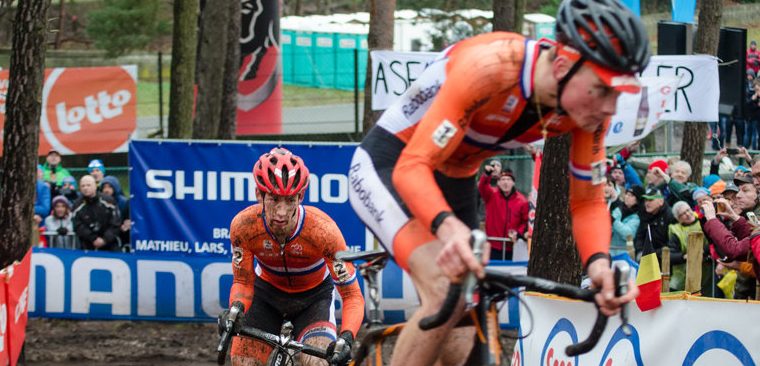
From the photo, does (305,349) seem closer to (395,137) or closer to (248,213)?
(248,213)

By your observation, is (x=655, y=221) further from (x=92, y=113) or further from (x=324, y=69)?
(x=324, y=69)

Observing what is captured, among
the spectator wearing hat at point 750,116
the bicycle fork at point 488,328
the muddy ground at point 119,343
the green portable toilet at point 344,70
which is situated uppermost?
the green portable toilet at point 344,70

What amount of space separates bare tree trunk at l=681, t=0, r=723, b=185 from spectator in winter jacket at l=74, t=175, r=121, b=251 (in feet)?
24.7

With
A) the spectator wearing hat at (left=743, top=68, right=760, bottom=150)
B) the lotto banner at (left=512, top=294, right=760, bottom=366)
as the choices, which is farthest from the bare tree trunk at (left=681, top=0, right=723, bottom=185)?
the lotto banner at (left=512, top=294, right=760, bottom=366)

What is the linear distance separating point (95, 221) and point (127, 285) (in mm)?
1328

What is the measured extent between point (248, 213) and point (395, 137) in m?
2.90

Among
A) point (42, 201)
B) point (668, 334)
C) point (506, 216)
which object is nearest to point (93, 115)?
point (42, 201)

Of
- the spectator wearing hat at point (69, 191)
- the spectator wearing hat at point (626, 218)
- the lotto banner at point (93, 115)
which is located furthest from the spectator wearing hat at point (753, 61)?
the lotto banner at point (93, 115)

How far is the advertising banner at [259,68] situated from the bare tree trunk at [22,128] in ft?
43.4

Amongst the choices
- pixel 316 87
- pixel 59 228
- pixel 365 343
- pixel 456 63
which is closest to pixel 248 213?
pixel 365 343

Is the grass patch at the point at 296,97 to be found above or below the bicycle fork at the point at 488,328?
above

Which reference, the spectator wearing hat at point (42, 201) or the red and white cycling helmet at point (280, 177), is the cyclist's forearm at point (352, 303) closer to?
the red and white cycling helmet at point (280, 177)

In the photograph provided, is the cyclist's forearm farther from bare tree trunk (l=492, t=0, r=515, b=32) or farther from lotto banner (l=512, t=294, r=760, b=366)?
bare tree trunk (l=492, t=0, r=515, b=32)

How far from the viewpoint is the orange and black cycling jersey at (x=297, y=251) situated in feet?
24.6
